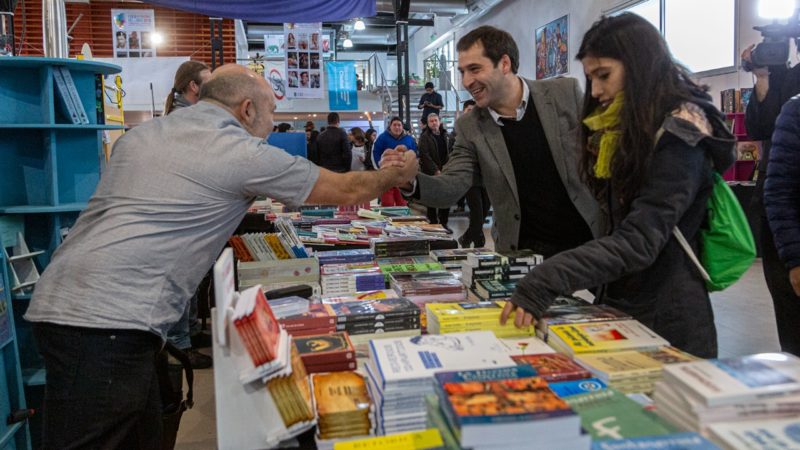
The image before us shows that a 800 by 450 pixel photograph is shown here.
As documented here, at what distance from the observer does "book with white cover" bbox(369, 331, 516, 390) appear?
4.53ft

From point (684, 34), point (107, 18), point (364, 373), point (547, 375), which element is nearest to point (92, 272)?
point (364, 373)

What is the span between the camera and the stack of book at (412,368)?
1370 mm

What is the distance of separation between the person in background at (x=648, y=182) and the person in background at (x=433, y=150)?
7266mm

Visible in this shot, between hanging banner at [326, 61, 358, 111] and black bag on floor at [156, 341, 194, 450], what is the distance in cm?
1141

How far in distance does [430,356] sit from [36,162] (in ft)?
9.76

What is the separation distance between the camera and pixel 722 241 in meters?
1.84

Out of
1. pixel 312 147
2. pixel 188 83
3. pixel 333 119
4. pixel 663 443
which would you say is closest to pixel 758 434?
pixel 663 443

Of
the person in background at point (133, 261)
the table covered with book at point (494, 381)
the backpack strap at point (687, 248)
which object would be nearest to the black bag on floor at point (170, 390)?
the person in background at point (133, 261)

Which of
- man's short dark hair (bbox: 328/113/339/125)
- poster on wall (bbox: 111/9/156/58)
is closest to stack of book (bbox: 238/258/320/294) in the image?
man's short dark hair (bbox: 328/113/339/125)

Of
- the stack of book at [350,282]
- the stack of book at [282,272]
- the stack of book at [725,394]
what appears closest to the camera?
the stack of book at [725,394]

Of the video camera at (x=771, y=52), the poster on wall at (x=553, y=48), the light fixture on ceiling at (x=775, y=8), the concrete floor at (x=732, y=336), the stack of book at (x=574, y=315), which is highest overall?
the poster on wall at (x=553, y=48)

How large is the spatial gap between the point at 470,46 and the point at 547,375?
1.69 metres

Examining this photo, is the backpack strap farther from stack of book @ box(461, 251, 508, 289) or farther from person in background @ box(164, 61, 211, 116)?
person in background @ box(164, 61, 211, 116)

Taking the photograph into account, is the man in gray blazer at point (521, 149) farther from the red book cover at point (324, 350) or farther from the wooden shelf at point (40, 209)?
the wooden shelf at point (40, 209)
